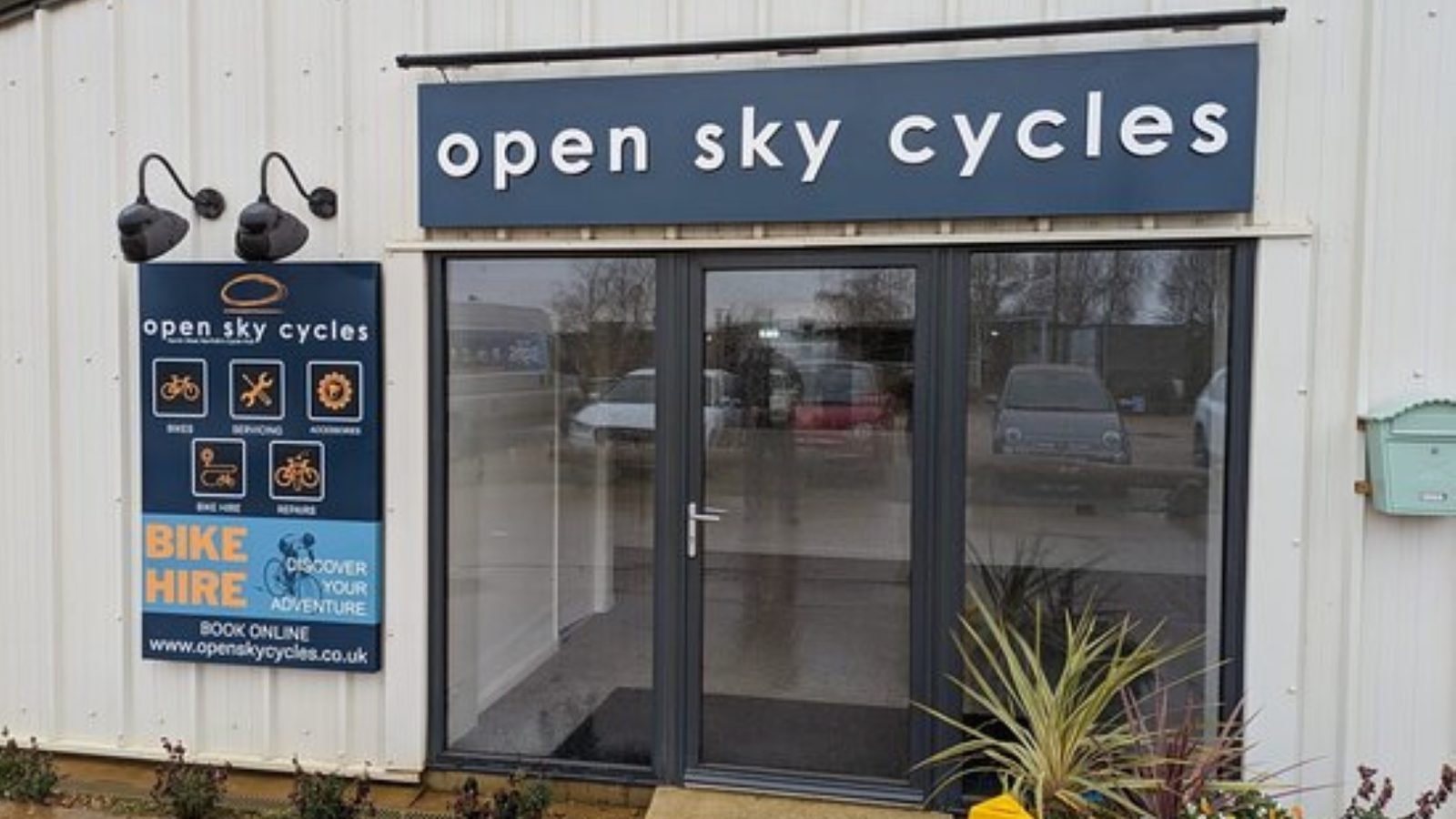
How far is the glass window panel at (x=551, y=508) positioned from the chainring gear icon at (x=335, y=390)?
382 mm

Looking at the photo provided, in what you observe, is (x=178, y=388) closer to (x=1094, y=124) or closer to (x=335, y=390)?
(x=335, y=390)

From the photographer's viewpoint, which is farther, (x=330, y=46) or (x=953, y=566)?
(x=330, y=46)

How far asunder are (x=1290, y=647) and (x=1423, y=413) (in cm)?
87

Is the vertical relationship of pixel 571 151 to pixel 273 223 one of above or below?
above

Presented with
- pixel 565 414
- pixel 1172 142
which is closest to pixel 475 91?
pixel 565 414

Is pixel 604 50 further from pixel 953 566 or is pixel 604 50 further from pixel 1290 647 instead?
pixel 1290 647

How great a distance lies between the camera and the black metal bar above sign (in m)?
3.11

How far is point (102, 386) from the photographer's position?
3.88 metres

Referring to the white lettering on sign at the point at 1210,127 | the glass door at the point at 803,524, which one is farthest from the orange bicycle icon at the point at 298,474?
the white lettering on sign at the point at 1210,127

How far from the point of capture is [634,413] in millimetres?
3646

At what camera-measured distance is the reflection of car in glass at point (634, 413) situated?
11.7 ft

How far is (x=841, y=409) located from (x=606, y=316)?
97cm

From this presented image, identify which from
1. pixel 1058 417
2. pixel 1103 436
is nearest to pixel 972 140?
pixel 1058 417

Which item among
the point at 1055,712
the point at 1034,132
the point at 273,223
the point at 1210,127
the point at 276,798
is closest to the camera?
the point at 1055,712
